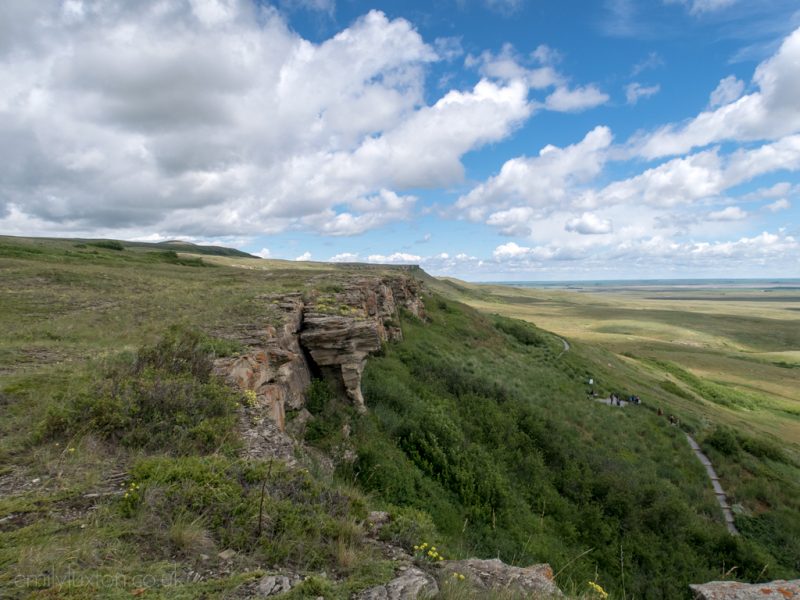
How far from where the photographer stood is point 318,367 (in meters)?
16.0

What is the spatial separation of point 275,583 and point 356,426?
1017cm

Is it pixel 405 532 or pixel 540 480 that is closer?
pixel 405 532

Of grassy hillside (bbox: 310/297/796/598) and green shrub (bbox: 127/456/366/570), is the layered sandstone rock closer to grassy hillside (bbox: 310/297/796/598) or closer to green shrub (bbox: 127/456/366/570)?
grassy hillside (bbox: 310/297/796/598)

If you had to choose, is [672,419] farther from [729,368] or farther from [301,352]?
[729,368]

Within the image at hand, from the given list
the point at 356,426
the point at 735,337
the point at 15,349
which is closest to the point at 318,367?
the point at 356,426

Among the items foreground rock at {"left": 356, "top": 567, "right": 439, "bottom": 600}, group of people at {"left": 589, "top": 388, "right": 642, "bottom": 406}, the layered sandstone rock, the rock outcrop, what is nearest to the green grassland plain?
group of people at {"left": 589, "top": 388, "right": 642, "bottom": 406}

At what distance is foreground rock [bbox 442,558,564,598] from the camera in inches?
197

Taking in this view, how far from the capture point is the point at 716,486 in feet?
71.5

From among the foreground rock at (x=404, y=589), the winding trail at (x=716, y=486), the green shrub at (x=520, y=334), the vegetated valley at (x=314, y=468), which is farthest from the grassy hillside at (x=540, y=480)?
the green shrub at (x=520, y=334)

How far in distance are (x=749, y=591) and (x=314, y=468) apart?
798 centimetres

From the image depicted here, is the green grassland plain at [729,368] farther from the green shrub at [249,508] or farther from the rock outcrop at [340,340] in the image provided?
the green shrub at [249,508]

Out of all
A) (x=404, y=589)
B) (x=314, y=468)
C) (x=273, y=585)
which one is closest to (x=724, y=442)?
(x=314, y=468)

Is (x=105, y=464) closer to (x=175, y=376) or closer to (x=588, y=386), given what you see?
(x=175, y=376)

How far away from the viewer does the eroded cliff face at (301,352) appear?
1053cm
